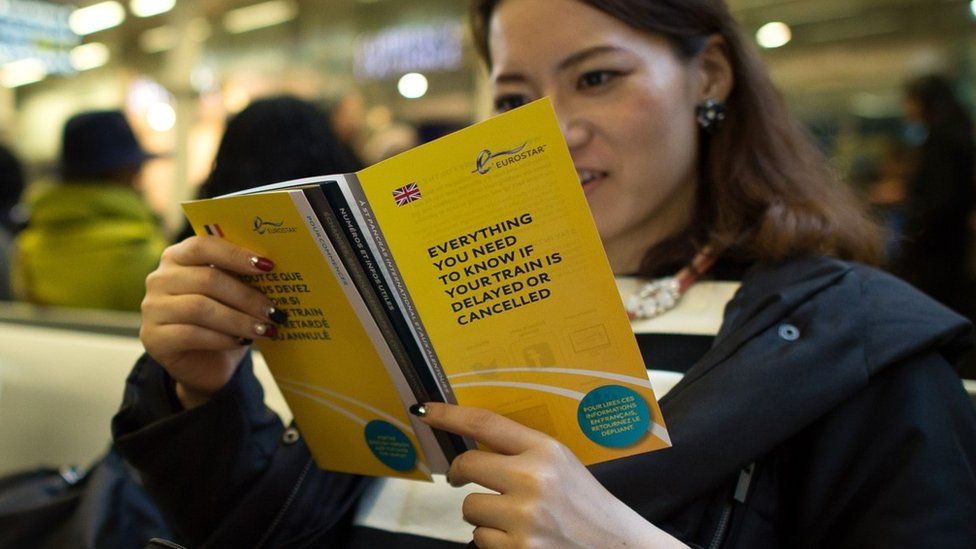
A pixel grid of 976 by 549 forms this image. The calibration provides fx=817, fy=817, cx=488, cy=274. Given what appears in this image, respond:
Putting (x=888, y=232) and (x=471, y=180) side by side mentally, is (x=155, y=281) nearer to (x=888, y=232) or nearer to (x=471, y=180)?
(x=471, y=180)

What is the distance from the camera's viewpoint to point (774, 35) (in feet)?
12.8

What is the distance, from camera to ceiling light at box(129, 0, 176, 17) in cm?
585

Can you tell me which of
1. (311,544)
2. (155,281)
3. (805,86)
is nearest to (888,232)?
(311,544)

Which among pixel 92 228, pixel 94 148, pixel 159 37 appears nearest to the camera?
pixel 92 228

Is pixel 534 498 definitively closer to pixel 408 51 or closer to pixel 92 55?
pixel 408 51

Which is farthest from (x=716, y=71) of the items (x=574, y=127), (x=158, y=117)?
(x=158, y=117)

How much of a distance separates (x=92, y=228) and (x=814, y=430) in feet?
7.71

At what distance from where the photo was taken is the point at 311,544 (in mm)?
1141

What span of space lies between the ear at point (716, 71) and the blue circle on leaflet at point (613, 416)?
2.38ft

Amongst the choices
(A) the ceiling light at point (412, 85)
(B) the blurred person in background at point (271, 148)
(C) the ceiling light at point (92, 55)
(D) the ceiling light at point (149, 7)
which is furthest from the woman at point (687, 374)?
(C) the ceiling light at point (92, 55)

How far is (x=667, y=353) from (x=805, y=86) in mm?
3093

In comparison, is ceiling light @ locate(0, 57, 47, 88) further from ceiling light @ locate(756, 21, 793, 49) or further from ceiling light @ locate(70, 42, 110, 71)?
ceiling light @ locate(756, 21, 793, 49)

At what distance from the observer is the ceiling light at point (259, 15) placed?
7145 millimetres

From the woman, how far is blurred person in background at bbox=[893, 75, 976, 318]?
1906 mm
